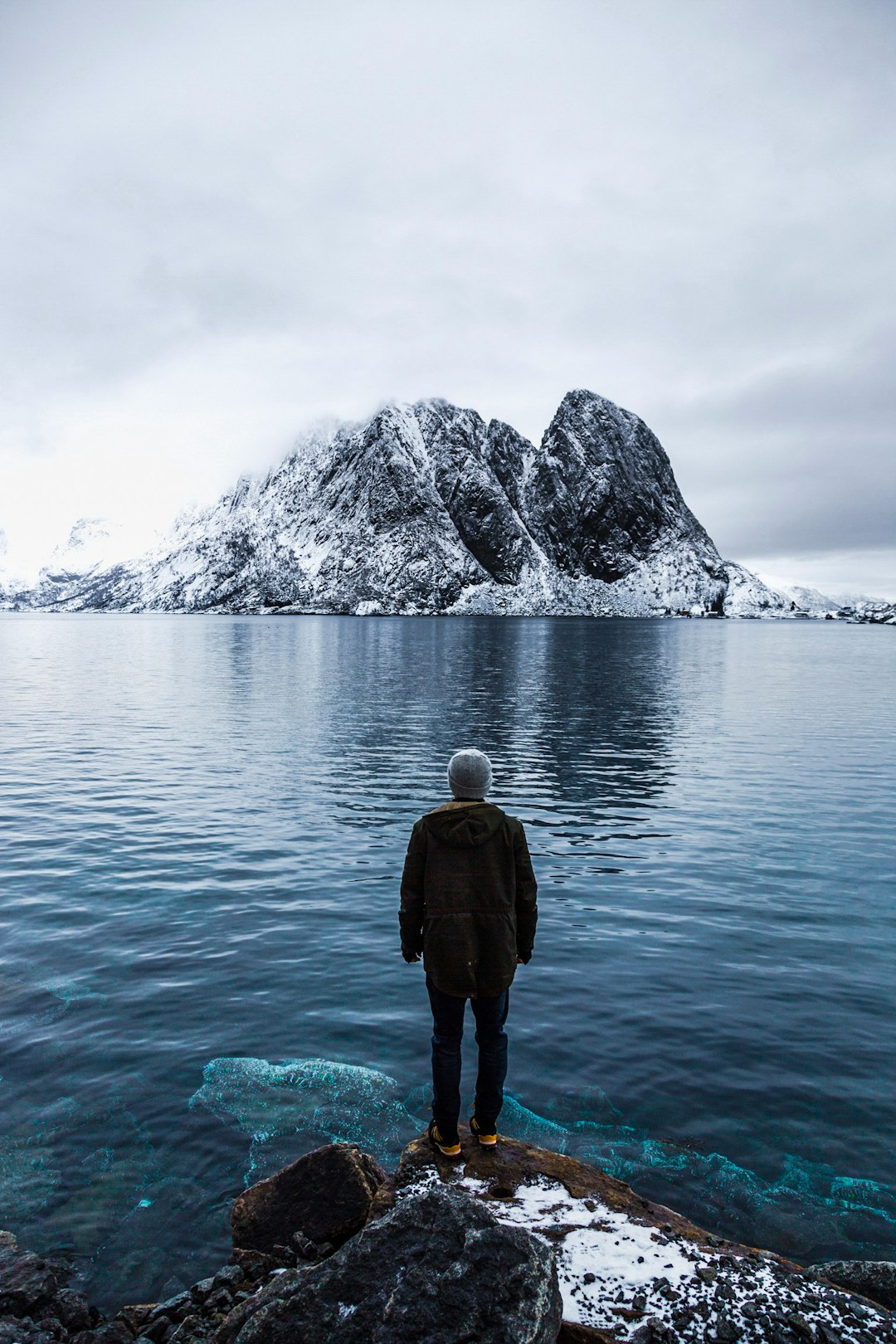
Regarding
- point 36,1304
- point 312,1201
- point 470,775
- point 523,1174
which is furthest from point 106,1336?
point 470,775

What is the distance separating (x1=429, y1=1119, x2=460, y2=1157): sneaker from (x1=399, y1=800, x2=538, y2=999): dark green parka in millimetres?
1495

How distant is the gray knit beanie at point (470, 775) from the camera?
788 cm

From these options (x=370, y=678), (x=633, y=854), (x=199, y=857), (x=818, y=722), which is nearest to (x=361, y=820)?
(x=199, y=857)

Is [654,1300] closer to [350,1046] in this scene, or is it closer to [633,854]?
[350,1046]

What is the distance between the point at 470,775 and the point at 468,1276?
389 centimetres

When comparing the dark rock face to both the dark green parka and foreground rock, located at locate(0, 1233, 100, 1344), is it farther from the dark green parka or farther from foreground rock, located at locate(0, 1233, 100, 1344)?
the dark green parka

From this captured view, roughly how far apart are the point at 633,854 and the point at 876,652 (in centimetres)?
12513

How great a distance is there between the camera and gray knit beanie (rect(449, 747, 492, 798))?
788cm

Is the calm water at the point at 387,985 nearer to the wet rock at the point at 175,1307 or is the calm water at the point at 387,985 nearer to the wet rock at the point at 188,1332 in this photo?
the wet rock at the point at 175,1307

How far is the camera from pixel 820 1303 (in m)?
5.99

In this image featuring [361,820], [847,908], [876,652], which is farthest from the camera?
[876,652]

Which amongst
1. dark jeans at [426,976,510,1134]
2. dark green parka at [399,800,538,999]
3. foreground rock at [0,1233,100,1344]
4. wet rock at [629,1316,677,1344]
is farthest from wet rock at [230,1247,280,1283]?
wet rock at [629,1316,677,1344]

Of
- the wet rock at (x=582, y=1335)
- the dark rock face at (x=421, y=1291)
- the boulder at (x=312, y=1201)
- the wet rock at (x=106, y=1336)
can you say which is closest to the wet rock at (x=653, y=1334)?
the wet rock at (x=582, y=1335)

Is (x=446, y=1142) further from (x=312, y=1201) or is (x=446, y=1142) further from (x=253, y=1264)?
(x=253, y=1264)
